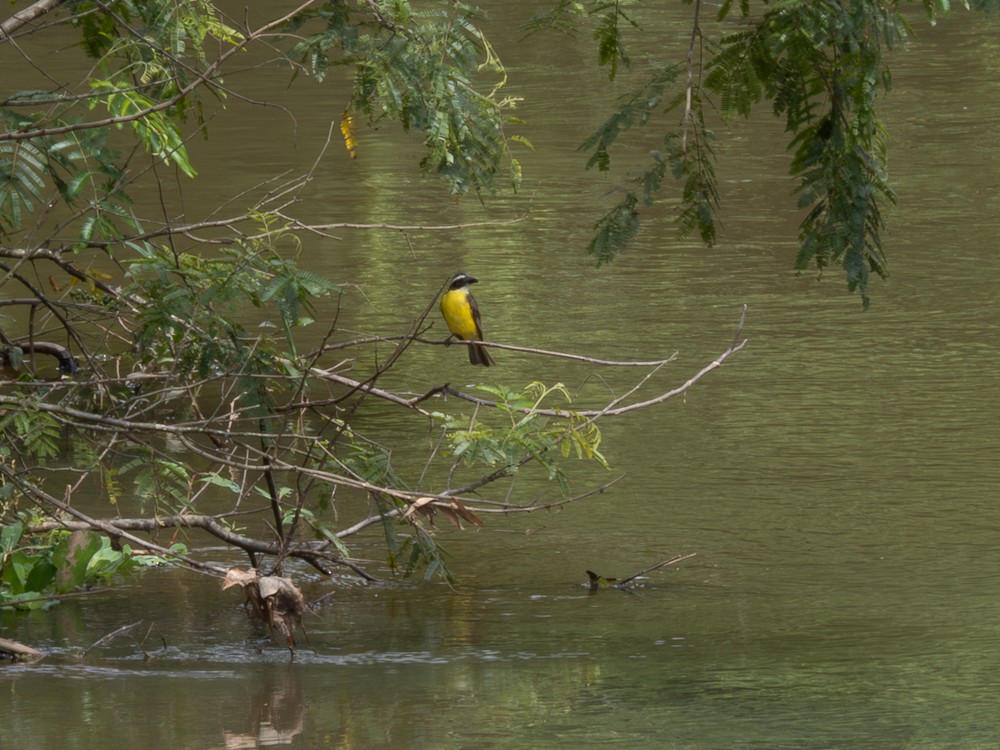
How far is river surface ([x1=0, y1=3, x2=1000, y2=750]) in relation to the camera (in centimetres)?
510

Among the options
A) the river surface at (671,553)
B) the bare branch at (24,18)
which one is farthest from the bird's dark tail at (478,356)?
the bare branch at (24,18)

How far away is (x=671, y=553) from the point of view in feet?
22.5

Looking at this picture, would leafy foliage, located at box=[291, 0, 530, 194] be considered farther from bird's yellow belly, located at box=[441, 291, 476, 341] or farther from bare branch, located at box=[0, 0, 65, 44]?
bird's yellow belly, located at box=[441, 291, 476, 341]

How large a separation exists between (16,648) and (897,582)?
3042mm

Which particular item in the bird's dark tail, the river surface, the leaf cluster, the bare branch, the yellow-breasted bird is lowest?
the river surface

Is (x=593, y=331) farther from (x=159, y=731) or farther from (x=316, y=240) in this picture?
(x=159, y=731)

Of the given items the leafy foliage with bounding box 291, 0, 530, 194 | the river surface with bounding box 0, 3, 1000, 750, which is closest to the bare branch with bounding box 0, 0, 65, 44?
the leafy foliage with bounding box 291, 0, 530, 194

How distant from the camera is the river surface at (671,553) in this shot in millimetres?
5102

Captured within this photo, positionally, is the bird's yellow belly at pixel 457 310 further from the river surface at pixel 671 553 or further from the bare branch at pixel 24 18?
the bare branch at pixel 24 18

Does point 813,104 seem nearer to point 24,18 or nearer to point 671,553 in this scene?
point 671,553

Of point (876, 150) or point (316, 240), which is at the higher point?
point (876, 150)

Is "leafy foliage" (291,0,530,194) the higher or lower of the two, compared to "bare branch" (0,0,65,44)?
lower

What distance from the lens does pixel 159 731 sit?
4980 millimetres

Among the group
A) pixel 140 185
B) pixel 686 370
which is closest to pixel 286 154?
pixel 140 185
